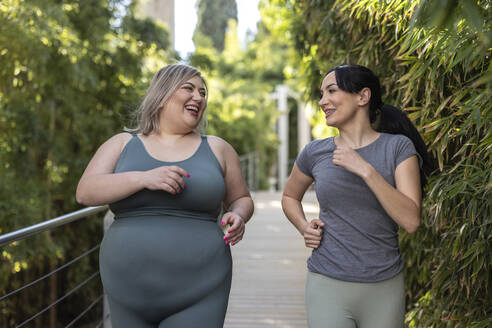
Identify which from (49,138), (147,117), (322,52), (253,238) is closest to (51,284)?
(49,138)

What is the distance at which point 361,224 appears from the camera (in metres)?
1.58

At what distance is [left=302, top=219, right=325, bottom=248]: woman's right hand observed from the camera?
1.65 meters

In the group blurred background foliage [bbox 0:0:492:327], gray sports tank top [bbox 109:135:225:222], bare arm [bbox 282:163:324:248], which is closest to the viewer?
gray sports tank top [bbox 109:135:225:222]

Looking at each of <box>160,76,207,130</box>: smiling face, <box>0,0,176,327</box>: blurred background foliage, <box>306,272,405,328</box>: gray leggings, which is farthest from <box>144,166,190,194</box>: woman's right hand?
<box>0,0,176,327</box>: blurred background foliage

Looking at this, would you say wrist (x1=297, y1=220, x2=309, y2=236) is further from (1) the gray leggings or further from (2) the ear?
(2) the ear

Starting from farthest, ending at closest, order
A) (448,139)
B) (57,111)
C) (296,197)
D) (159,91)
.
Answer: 1. (57,111)
2. (448,139)
3. (296,197)
4. (159,91)

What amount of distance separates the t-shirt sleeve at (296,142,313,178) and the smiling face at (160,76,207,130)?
0.37m

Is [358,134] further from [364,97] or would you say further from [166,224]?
[166,224]

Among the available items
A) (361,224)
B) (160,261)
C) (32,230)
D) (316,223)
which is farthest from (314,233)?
(32,230)

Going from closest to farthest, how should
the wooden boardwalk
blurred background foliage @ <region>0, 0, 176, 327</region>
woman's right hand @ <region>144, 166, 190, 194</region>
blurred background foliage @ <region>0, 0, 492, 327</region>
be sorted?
woman's right hand @ <region>144, 166, 190, 194</region>
blurred background foliage @ <region>0, 0, 492, 327</region>
the wooden boardwalk
blurred background foliage @ <region>0, 0, 176, 327</region>

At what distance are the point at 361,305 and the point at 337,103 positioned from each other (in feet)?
2.02

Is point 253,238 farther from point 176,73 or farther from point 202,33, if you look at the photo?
point 202,33

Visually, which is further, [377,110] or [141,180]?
[377,110]

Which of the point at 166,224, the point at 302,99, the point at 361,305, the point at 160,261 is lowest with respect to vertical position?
the point at 361,305
